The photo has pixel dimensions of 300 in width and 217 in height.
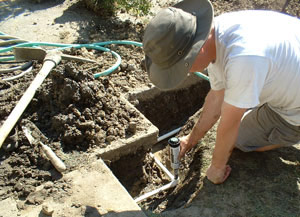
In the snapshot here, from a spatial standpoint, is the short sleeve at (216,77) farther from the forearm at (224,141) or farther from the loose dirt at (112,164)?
the loose dirt at (112,164)

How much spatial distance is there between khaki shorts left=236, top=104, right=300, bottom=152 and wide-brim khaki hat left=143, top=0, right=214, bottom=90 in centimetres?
119

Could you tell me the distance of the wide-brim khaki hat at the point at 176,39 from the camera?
207 cm

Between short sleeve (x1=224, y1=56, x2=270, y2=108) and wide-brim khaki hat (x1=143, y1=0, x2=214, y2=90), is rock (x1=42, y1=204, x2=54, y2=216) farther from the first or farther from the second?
short sleeve (x1=224, y1=56, x2=270, y2=108)

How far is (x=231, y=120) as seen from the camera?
226 centimetres

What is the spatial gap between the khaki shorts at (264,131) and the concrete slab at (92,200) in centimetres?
123

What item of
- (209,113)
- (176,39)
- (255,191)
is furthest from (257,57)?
(255,191)

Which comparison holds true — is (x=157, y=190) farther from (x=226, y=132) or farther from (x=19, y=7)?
(x=19, y=7)

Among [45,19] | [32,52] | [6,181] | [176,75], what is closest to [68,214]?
[6,181]

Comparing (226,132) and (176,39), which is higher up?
(176,39)

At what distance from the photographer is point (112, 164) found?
3066 mm

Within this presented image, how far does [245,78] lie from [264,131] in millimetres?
1199

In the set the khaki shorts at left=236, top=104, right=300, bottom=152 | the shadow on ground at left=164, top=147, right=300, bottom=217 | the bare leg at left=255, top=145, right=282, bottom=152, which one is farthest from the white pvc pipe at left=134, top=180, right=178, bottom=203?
the bare leg at left=255, top=145, right=282, bottom=152

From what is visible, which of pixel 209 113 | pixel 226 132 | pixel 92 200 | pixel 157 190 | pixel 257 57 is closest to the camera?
pixel 257 57

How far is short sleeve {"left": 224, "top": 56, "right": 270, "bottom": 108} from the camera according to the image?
2.03m
